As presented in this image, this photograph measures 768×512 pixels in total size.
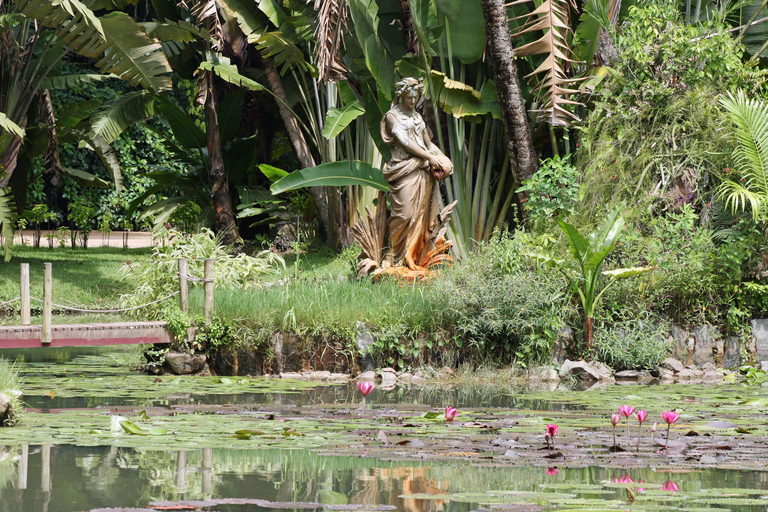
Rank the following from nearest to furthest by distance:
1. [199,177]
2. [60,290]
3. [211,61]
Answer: [60,290], [211,61], [199,177]

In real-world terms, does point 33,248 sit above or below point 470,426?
above

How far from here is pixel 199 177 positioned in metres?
17.2

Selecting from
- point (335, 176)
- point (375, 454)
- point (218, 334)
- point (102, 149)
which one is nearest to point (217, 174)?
point (102, 149)

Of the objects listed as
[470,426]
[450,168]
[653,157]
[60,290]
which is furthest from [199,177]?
[470,426]

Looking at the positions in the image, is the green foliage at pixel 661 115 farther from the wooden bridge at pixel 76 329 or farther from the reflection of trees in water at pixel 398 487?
the reflection of trees in water at pixel 398 487

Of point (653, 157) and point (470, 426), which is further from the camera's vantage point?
point (653, 157)

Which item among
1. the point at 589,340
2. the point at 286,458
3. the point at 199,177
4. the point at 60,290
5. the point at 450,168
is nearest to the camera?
the point at 286,458

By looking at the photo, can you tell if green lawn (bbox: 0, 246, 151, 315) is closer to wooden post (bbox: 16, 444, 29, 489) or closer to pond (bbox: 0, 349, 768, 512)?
pond (bbox: 0, 349, 768, 512)

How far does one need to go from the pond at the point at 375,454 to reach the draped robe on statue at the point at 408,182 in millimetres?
3611

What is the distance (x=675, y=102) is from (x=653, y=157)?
0.70 m

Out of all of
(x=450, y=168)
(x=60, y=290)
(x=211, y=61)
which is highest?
(x=211, y=61)

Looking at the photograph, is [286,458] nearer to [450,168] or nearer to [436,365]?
[436,365]

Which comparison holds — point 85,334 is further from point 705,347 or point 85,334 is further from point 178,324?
point 705,347

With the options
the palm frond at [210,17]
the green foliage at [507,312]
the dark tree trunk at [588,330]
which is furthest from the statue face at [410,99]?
the palm frond at [210,17]
